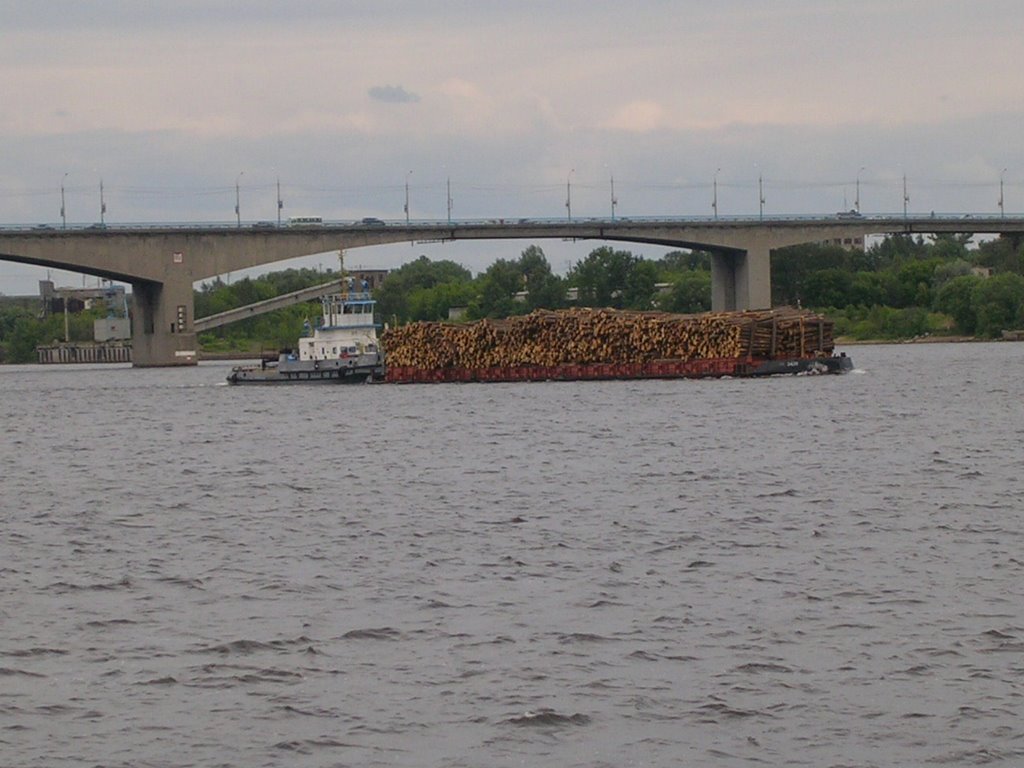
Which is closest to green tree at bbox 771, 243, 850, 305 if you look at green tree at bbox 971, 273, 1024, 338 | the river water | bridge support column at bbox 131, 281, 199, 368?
green tree at bbox 971, 273, 1024, 338

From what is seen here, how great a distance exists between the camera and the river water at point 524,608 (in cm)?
1605

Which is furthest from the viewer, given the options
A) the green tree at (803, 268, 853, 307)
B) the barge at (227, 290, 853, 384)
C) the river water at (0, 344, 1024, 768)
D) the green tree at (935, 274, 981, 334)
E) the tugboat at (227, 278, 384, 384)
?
the green tree at (803, 268, 853, 307)

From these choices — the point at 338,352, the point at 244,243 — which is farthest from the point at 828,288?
the point at 338,352

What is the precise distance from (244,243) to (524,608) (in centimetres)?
11192

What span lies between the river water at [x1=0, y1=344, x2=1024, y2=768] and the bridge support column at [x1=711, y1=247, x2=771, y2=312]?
309ft

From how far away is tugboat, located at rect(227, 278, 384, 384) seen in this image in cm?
8969

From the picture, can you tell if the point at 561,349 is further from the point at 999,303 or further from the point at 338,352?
the point at 999,303

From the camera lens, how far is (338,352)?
9138 centimetres

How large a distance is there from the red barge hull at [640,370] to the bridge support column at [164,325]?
4111 centimetres

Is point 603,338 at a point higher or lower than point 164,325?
lower

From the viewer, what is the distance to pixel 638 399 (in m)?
70.8

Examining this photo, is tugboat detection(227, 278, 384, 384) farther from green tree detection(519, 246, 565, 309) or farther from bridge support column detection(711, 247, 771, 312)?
green tree detection(519, 246, 565, 309)

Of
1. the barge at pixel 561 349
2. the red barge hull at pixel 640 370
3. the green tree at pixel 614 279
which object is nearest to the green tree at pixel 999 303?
the green tree at pixel 614 279

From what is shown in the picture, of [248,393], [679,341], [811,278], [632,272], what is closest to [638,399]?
[679,341]
